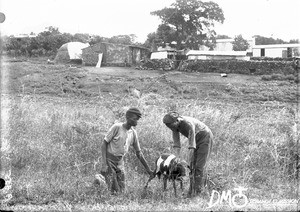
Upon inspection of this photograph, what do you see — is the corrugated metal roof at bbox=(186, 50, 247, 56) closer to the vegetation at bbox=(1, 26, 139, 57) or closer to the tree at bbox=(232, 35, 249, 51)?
the tree at bbox=(232, 35, 249, 51)

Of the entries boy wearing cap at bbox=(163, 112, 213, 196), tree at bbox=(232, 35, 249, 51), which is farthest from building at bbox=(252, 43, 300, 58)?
boy wearing cap at bbox=(163, 112, 213, 196)

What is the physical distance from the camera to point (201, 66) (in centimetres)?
2972

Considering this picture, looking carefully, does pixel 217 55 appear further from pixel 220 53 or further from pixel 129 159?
pixel 129 159

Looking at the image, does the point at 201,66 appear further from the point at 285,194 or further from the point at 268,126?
the point at 285,194

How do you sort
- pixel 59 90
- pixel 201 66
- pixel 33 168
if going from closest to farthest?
pixel 33 168 < pixel 59 90 < pixel 201 66

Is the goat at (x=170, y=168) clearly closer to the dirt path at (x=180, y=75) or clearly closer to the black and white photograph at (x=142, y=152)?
the black and white photograph at (x=142, y=152)

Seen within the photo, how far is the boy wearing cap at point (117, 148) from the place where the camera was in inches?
249

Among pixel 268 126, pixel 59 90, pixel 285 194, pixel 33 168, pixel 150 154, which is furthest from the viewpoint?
pixel 59 90

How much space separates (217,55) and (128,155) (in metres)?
24.6

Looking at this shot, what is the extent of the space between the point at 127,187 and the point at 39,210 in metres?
1.58

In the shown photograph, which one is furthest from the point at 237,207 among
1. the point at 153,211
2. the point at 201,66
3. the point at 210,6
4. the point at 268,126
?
the point at 201,66

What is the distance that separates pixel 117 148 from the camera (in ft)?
21.1

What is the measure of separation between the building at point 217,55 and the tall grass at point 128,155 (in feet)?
64.9

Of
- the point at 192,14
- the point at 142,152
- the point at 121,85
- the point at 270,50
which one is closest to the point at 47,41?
the point at 192,14
